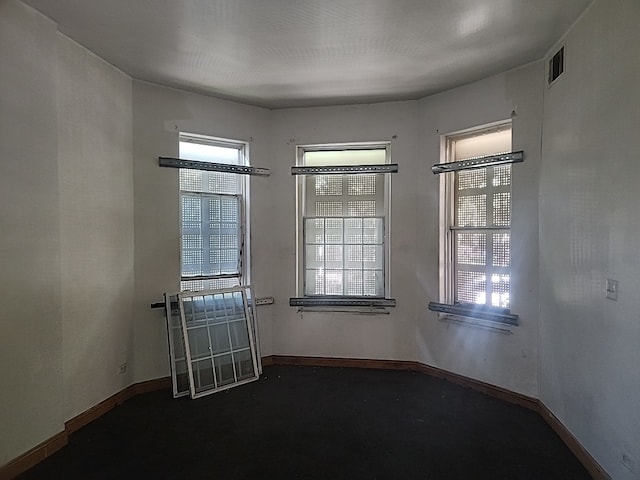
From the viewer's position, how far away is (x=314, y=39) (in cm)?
282

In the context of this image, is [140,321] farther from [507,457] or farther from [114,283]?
[507,457]

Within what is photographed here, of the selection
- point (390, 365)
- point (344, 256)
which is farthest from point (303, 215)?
point (390, 365)

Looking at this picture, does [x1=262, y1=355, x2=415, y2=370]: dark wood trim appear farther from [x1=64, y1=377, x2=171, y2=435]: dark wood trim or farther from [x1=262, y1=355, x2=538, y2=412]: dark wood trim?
[x1=64, y1=377, x2=171, y2=435]: dark wood trim

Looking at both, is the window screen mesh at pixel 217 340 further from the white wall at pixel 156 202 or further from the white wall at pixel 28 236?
the white wall at pixel 28 236

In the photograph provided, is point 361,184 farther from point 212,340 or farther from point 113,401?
point 113,401

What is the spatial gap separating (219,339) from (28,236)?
191 centimetres

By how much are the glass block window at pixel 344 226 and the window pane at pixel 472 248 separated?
752 mm

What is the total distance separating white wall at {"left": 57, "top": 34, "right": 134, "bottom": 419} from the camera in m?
2.85

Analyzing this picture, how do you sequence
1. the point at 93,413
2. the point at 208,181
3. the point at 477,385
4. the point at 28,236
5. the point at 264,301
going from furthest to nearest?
the point at 264,301 < the point at 208,181 < the point at 477,385 < the point at 93,413 < the point at 28,236

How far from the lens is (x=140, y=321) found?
3.62 metres

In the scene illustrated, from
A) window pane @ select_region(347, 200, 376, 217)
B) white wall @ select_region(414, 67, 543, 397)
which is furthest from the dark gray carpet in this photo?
window pane @ select_region(347, 200, 376, 217)

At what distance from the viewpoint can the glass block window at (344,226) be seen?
4.30m

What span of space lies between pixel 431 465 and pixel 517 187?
7.12 ft

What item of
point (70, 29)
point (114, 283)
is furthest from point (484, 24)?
point (114, 283)
